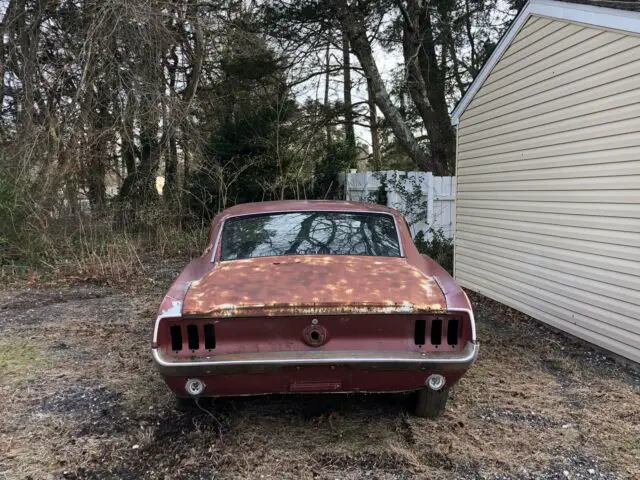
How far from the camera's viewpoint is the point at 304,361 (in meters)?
2.88

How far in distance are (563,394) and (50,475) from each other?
11.8ft

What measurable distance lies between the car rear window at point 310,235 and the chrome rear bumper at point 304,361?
3.36ft

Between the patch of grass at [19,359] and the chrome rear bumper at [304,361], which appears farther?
the patch of grass at [19,359]

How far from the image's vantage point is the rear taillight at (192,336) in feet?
9.72

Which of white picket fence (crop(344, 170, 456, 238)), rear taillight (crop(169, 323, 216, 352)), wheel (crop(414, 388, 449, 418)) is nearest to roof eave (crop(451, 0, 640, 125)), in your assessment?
white picket fence (crop(344, 170, 456, 238))

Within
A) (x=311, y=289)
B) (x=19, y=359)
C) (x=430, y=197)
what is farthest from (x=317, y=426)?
(x=430, y=197)

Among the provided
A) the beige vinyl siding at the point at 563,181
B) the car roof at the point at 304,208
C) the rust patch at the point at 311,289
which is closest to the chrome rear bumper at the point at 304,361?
the rust patch at the point at 311,289

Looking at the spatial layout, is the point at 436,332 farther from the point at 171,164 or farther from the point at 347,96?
the point at 347,96

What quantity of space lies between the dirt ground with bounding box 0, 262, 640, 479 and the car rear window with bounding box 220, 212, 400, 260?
112cm

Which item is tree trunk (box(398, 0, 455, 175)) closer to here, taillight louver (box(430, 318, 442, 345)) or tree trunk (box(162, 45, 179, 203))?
tree trunk (box(162, 45, 179, 203))

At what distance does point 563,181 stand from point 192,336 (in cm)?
466

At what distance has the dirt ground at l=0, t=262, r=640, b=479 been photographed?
299cm

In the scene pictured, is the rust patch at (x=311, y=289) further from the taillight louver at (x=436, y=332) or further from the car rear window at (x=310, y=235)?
the car rear window at (x=310, y=235)

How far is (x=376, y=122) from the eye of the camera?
15727 millimetres
